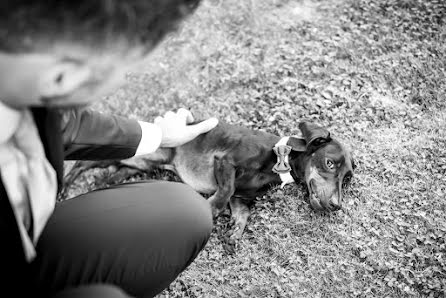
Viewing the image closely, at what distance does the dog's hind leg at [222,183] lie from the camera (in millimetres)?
4320

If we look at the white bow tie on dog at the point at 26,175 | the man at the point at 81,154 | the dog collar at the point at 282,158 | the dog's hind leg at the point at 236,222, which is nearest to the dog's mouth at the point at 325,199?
the dog collar at the point at 282,158

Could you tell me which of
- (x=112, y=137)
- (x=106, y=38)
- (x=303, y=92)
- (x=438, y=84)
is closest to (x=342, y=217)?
(x=303, y=92)

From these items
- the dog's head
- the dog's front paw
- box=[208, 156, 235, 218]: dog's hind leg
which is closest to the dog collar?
the dog's head

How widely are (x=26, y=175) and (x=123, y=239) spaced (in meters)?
0.67

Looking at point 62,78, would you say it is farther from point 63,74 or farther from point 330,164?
point 330,164

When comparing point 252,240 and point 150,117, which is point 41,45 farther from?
point 150,117

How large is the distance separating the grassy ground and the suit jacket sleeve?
58.1 inches

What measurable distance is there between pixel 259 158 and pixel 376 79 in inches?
64.4

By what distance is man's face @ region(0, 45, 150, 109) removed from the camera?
4.29 ft

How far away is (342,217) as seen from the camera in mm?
4238

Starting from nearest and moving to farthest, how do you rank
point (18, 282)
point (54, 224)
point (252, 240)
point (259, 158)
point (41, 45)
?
point (41, 45), point (18, 282), point (54, 224), point (252, 240), point (259, 158)

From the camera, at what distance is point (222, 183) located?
14.5 ft

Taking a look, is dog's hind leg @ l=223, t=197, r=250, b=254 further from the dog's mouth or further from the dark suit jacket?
the dark suit jacket

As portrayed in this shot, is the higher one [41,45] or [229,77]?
[41,45]
